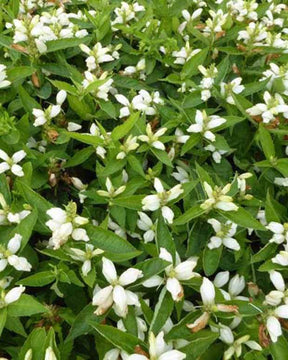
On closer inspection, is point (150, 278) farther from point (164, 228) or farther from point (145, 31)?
point (145, 31)

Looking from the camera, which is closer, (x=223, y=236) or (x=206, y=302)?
(x=206, y=302)

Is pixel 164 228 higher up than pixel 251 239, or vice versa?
pixel 164 228

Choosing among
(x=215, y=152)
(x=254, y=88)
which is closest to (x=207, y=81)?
(x=254, y=88)

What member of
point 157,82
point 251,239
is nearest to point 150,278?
point 251,239

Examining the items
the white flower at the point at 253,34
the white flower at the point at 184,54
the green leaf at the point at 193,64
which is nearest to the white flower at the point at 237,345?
the green leaf at the point at 193,64

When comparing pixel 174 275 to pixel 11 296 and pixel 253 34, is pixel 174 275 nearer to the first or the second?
pixel 11 296

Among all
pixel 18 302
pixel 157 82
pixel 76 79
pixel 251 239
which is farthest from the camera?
pixel 157 82
